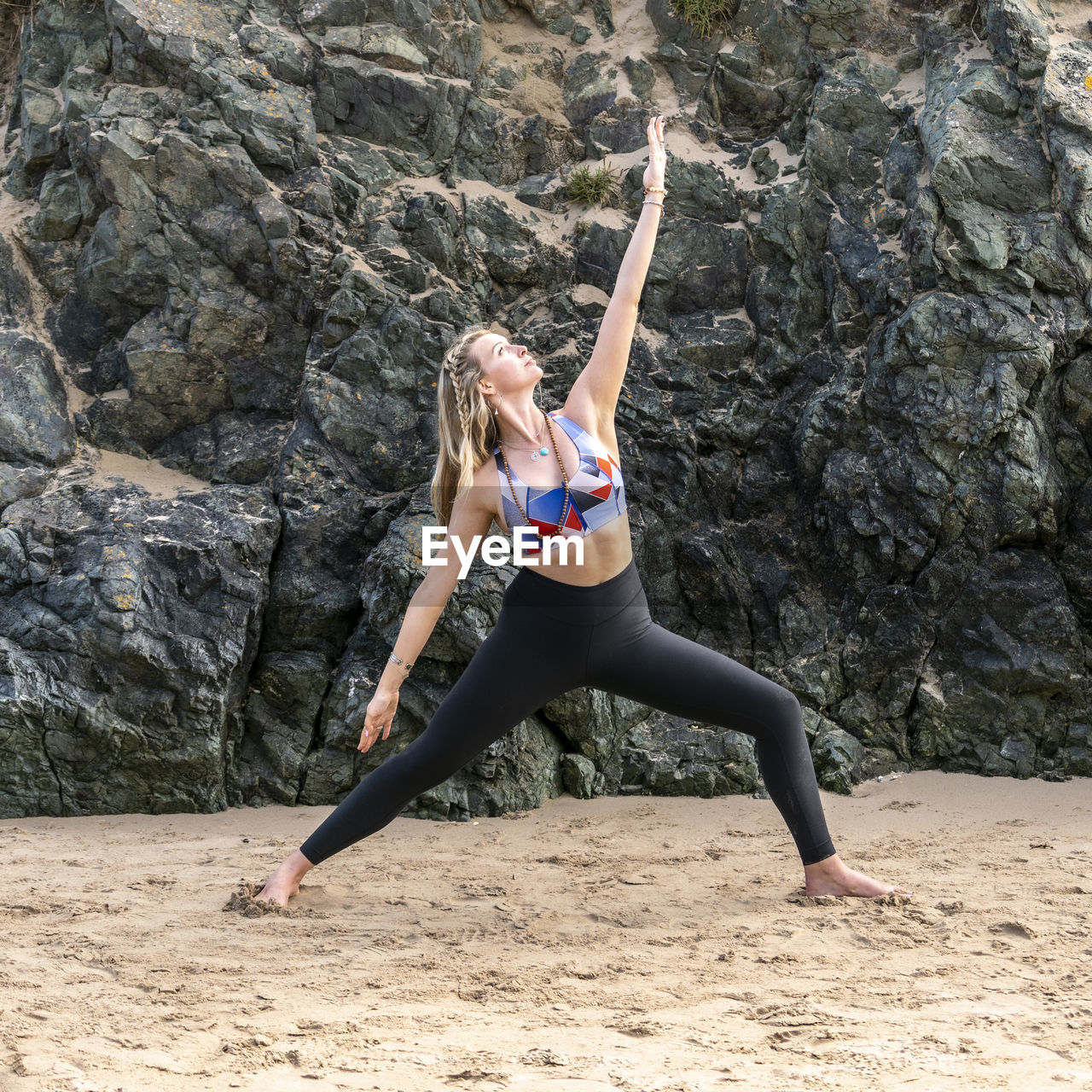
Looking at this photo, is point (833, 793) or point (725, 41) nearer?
point (833, 793)

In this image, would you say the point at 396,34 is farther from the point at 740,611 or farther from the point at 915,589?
the point at 915,589

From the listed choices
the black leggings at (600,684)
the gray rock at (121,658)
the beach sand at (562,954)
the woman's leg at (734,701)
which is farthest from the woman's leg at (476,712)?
the gray rock at (121,658)

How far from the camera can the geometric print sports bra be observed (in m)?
3.38

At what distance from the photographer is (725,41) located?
20.8 feet

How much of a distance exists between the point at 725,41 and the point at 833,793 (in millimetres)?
4618

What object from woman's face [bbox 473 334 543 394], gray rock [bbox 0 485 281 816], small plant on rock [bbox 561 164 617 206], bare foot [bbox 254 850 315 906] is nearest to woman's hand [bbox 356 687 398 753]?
bare foot [bbox 254 850 315 906]

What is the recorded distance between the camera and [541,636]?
11.1 feet

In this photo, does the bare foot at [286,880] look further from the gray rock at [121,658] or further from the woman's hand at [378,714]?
the gray rock at [121,658]

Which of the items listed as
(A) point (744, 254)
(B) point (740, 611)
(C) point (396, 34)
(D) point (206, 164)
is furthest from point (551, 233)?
(B) point (740, 611)

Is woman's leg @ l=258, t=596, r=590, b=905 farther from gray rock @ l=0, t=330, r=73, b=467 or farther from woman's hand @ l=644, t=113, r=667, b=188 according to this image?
gray rock @ l=0, t=330, r=73, b=467

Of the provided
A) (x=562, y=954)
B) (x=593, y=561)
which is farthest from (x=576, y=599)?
(x=562, y=954)

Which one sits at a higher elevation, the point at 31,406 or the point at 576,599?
the point at 31,406

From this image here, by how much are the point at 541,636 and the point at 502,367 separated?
3.06 ft

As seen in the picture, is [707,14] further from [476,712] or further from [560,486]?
[476,712]
